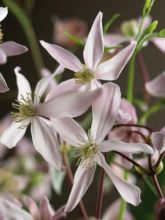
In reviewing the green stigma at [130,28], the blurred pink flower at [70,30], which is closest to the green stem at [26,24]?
the blurred pink flower at [70,30]

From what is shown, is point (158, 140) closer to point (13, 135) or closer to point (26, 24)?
point (13, 135)

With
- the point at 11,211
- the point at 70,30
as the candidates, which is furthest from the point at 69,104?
the point at 70,30

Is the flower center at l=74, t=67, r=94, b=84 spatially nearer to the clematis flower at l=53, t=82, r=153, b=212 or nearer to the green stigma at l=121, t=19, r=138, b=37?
the clematis flower at l=53, t=82, r=153, b=212

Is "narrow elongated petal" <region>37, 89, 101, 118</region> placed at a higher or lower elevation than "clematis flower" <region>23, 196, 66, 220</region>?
higher

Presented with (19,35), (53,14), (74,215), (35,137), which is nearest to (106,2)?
(53,14)

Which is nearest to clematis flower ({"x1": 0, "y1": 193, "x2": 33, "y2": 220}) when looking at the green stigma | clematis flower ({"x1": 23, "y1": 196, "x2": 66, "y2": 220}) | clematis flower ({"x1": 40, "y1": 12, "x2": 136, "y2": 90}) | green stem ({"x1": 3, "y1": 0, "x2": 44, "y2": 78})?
clematis flower ({"x1": 23, "y1": 196, "x2": 66, "y2": 220})

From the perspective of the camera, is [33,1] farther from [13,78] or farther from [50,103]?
[50,103]

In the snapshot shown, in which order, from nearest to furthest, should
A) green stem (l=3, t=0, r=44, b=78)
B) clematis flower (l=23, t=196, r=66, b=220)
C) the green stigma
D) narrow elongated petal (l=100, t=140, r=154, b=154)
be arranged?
narrow elongated petal (l=100, t=140, r=154, b=154), clematis flower (l=23, t=196, r=66, b=220), the green stigma, green stem (l=3, t=0, r=44, b=78)

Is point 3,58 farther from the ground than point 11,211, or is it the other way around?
Answer: point 3,58
